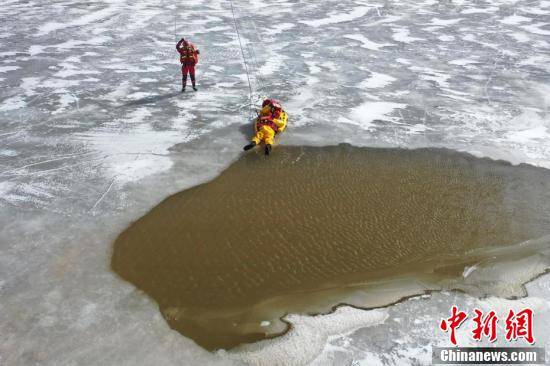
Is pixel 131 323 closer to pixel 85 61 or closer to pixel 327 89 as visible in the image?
pixel 327 89

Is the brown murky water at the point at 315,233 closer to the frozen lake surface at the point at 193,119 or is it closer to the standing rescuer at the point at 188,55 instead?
the frozen lake surface at the point at 193,119

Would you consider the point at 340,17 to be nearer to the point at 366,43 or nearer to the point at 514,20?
the point at 366,43

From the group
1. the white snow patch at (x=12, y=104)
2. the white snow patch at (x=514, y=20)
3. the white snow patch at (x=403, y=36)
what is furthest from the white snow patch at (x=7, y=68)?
the white snow patch at (x=514, y=20)

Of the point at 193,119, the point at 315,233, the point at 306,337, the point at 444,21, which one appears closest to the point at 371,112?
the point at 193,119

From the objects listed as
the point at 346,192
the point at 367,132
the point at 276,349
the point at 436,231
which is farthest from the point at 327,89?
the point at 276,349

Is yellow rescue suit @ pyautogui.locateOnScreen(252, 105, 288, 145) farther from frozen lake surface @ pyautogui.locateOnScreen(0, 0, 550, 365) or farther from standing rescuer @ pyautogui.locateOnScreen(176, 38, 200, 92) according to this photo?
standing rescuer @ pyautogui.locateOnScreen(176, 38, 200, 92)

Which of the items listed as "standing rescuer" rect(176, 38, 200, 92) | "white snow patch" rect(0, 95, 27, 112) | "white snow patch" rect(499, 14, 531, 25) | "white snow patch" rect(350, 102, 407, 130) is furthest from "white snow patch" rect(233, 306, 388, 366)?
"white snow patch" rect(499, 14, 531, 25)
